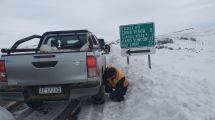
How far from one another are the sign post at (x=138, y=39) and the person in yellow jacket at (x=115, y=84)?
4.07 meters

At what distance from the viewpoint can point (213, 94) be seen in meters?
8.34

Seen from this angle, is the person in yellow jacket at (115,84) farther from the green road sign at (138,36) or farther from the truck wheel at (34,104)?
the green road sign at (138,36)

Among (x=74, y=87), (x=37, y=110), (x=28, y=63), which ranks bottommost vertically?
(x=37, y=110)

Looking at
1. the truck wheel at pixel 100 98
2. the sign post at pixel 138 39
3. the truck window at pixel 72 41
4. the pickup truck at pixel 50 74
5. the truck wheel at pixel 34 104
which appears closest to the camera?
the pickup truck at pixel 50 74

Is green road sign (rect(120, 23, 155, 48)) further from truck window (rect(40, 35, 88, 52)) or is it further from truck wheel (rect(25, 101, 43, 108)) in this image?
truck wheel (rect(25, 101, 43, 108))

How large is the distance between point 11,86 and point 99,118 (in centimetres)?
196

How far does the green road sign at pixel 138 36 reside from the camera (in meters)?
12.6

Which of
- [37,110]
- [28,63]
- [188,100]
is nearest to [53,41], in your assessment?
[37,110]

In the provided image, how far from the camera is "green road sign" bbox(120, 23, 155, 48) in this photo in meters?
12.6

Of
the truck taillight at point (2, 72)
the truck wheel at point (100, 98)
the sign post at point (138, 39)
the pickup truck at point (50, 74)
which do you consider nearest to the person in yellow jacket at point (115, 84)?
the truck wheel at point (100, 98)

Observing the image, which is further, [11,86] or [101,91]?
[101,91]

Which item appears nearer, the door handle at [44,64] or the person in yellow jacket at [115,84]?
the door handle at [44,64]

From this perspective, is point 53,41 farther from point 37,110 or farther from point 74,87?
point 74,87

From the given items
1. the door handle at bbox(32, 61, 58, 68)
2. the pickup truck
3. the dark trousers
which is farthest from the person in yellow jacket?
the door handle at bbox(32, 61, 58, 68)
